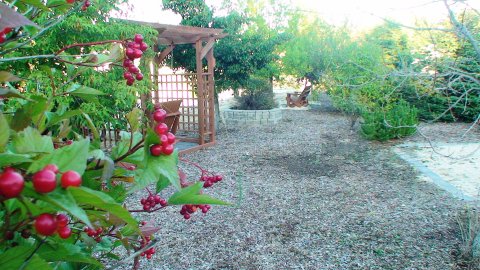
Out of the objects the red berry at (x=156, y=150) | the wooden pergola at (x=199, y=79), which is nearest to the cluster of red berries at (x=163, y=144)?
the red berry at (x=156, y=150)

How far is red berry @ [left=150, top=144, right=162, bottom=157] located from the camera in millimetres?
592

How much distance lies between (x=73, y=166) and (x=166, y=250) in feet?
9.71

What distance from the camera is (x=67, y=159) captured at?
1.51 ft

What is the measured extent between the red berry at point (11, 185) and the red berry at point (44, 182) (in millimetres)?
13

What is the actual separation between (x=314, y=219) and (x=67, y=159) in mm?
3646

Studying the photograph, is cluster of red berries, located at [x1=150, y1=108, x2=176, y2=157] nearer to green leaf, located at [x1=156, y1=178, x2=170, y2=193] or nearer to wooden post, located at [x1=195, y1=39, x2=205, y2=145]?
green leaf, located at [x1=156, y1=178, x2=170, y2=193]

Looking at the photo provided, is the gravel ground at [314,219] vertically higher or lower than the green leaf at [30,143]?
lower

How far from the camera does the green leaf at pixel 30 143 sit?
533mm

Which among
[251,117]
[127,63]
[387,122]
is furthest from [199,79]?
[127,63]

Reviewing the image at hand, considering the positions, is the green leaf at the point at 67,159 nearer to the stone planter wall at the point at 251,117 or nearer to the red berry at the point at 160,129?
the red berry at the point at 160,129

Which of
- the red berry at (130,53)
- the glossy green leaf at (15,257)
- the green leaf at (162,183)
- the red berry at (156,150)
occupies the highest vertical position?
the red berry at (130,53)

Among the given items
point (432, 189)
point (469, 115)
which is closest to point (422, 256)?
point (432, 189)

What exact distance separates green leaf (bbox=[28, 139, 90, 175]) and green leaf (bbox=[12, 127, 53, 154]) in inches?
3.4

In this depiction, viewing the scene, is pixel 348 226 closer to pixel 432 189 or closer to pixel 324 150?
pixel 432 189
